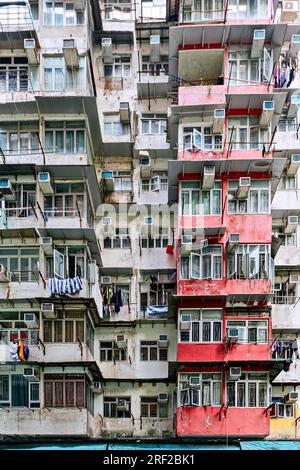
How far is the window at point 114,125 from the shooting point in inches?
750

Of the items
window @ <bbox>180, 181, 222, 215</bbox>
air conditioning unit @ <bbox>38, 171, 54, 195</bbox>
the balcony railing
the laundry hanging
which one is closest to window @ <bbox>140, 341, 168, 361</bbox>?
the laundry hanging

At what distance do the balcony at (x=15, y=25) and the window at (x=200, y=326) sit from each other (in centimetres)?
769

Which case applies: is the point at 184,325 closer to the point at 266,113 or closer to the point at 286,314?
the point at 286,314

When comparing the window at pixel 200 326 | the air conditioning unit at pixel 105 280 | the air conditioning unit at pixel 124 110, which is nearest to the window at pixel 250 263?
the window at pixel 200 326

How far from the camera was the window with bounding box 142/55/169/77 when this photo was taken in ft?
63.7

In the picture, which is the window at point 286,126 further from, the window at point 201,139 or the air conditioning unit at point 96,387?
the air conditioning unit at point 96,387

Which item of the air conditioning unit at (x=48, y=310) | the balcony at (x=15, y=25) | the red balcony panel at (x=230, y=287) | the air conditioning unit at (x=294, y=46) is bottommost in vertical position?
the air conditioning unit at (x=48, y=310)

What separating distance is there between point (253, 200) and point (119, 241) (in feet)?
12.6

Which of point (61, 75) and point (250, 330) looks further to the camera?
point (61, 75)

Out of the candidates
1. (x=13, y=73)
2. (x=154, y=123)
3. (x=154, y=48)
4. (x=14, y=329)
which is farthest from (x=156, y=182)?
(x=14, y=329)

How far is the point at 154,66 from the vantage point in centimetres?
1955

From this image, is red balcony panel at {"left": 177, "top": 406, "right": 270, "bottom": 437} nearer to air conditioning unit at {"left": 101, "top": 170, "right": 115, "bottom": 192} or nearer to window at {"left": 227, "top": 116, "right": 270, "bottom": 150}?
air conditioning unit at {"left": 101, "top": 170, "right": 115, "bottom": 192}
